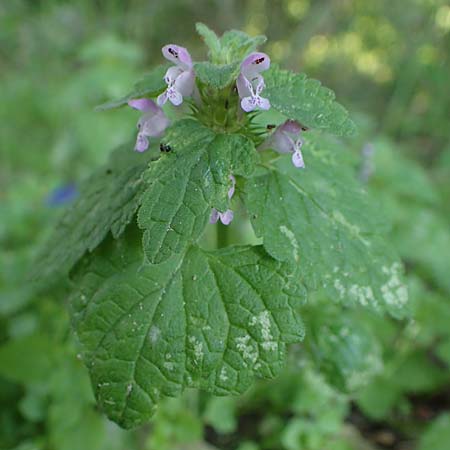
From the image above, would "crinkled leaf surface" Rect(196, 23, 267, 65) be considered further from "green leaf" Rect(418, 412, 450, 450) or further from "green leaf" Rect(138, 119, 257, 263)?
"green leaf" Rect(418, 412, 450, 450)

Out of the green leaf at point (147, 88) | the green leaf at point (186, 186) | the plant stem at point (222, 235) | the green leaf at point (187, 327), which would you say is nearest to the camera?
the green leaf at point (186, 186)

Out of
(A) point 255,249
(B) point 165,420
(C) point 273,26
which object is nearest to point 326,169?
(A) point 255,249

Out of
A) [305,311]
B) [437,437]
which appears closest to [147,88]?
[305,311]

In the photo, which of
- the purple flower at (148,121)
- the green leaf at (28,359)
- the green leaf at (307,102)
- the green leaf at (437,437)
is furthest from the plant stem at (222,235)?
the green leaf at (437,437)

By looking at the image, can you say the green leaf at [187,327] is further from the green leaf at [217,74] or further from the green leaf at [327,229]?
the green leaf at [217,74]

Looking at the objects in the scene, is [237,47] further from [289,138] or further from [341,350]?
[341,350]

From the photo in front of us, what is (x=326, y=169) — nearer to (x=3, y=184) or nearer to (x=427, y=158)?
(x=3, y=184)
